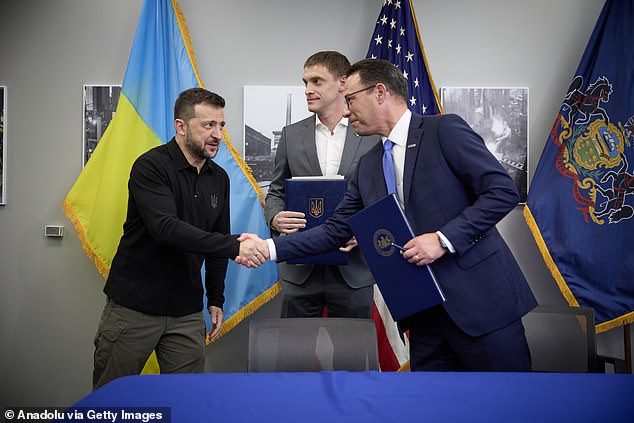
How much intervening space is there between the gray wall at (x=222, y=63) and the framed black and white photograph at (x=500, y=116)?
8cm

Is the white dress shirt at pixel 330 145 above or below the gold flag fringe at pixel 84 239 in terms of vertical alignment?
above

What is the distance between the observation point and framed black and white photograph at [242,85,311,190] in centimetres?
390

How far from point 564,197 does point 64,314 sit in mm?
3524

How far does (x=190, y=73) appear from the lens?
3764mm

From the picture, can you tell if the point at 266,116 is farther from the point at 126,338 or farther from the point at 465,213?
the point at 465,213

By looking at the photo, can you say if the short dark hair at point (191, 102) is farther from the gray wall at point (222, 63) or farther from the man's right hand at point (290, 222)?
the gray wall at point (222, 63)

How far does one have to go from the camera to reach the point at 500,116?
3.93 m

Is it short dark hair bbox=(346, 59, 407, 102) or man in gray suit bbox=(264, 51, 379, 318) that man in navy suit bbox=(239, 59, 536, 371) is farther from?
man in gray suit bbox=(264, 51, 379, 318)

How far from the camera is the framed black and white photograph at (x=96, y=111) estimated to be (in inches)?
155

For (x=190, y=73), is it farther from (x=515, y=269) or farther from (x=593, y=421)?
(x=593, y=421)

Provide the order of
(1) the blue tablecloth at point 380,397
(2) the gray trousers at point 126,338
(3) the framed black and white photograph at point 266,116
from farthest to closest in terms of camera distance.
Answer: (3) the framed black and white photograph at point 266,116 < (2) the gray trousers at point 126,338 < (1) the blue tablecloth at point 380,397

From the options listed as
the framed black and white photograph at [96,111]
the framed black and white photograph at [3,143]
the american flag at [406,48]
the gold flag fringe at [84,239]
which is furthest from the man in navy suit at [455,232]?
the framed black and white photograph at [3,143]

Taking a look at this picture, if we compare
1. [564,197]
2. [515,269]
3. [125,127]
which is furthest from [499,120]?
[125,127]

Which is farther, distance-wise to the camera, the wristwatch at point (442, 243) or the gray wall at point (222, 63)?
the gray wall at point (222, 63)
